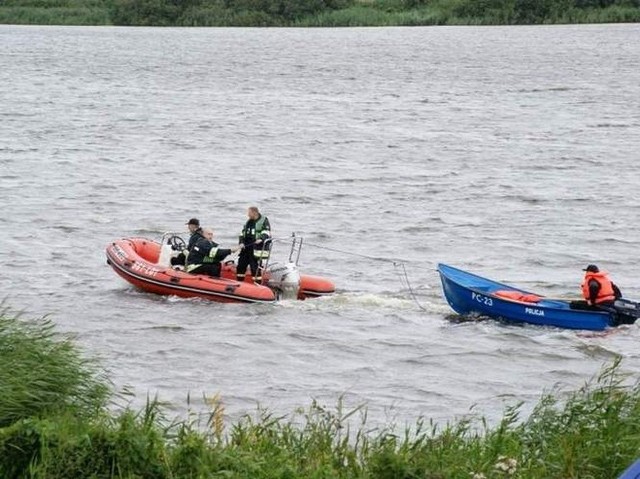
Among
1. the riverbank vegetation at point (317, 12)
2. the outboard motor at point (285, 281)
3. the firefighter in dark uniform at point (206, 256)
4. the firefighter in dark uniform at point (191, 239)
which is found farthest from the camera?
the riverbank vegetation at point (317, 12)

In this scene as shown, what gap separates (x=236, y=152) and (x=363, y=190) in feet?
30.6

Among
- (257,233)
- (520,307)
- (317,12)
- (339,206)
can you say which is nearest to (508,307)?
(520,307)

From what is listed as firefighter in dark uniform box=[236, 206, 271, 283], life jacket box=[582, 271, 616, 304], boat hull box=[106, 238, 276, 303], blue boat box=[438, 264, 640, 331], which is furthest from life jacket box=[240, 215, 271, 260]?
life jacket box=[582, 271, 616, 304]

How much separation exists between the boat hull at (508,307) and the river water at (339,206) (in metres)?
0.20

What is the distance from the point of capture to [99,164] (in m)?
42.0

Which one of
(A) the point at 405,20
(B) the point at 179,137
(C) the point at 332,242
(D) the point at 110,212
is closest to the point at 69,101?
(B) the point at 179,137

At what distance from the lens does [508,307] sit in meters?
21.2

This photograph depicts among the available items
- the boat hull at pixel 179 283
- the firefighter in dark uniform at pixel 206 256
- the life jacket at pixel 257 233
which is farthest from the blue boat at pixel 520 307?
the firefighter in dark uniform at pixel 206 256

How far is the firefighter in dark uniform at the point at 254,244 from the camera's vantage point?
73.0 feet

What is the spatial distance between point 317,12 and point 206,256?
89.2 metres

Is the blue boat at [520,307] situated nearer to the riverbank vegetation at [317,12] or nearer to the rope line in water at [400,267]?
the rope line in water at [400,267]

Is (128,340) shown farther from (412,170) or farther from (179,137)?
(179,137)

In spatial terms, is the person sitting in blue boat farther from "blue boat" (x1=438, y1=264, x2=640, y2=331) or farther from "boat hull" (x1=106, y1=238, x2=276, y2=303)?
"boat hull" (x1=106, y1=238, x2=276, y2=303)

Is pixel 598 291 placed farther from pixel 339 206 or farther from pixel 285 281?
pixel 339 206
